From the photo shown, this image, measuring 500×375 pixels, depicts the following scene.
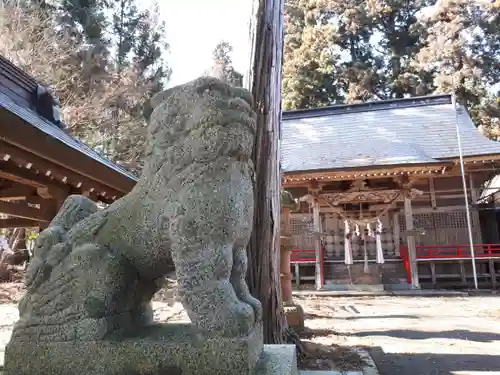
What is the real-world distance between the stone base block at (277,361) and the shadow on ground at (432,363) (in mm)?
2693

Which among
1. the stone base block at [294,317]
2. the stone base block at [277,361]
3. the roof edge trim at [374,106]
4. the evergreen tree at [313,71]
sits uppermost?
the evergreen tree at [313,71]

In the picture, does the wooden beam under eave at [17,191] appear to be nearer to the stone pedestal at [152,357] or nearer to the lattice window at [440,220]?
the stone pedestal at [152,357]

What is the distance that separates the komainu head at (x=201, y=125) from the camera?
161cm

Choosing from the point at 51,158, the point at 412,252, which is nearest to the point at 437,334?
the point at 412,252

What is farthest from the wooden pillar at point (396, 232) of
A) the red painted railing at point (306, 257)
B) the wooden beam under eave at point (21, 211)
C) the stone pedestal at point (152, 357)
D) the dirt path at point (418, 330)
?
the stone pedestal at point (152, 357)

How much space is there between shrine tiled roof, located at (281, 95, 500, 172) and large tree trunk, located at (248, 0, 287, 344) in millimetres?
6889

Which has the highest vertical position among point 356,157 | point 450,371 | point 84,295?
point 356,157

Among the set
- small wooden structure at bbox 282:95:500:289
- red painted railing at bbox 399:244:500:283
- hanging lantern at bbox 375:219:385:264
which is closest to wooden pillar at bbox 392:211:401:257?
small wooden structure at bbox 282:95:500:289

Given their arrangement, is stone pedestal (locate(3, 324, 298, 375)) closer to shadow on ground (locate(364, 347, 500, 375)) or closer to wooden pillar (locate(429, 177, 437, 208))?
shadow on ground (locate(364, 347, 500, 375))

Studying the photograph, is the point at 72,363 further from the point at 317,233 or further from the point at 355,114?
the point at 355,114

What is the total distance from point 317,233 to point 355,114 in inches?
250

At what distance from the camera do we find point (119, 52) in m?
20.3

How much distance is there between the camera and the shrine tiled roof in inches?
449

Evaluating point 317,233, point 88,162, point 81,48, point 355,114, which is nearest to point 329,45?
point 355,114
